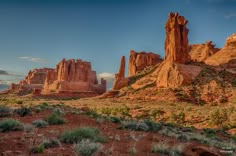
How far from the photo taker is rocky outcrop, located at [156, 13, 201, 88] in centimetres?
5947

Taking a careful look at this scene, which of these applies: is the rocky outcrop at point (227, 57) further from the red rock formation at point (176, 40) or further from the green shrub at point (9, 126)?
the green shrub at point (9, 126)

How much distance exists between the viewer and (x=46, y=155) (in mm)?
6051

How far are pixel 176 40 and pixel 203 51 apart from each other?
44.9 meters

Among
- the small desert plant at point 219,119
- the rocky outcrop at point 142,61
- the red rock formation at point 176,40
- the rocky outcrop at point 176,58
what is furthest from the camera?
the rocky outcrop at point 142,61

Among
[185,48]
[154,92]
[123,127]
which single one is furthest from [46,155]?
[185,48]

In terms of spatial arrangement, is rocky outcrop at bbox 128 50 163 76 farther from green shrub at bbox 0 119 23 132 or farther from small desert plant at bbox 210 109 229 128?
green shrub at bbox 0 119 23 132

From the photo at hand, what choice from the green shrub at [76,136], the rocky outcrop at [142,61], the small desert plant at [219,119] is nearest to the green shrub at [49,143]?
the green shrub at [76,136]

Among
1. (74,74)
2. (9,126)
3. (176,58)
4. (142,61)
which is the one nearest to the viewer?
(9,126)

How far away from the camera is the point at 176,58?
66125mm

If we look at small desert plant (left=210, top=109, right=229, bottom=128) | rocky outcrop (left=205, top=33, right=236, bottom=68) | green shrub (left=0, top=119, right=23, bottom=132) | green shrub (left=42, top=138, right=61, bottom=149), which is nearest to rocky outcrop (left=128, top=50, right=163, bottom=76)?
rocky outcrop (left=205, top=33, right=236, bottom=68)

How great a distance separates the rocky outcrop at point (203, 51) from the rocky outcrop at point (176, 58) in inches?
1136

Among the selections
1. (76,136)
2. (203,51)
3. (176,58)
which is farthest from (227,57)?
(76,136)

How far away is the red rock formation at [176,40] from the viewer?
66688mm

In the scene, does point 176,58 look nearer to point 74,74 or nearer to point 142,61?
point 142,61
